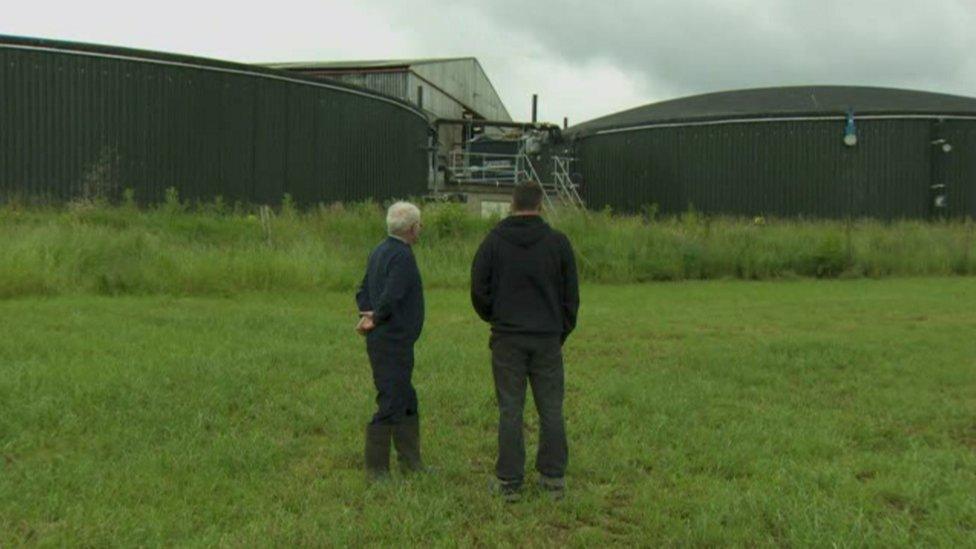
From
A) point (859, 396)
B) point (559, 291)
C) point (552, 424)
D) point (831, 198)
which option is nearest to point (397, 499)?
point (552, 424)

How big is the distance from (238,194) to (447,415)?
19.5 meters

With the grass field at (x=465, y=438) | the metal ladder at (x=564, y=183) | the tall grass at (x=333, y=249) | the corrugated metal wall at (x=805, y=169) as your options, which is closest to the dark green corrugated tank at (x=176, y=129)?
the tall grass at (x=333, y=249)

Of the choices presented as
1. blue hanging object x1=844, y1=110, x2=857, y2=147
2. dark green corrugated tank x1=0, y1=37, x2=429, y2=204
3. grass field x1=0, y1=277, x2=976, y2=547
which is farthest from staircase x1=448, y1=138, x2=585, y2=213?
grass field x1=0, y1=277, x2=976, y2=547

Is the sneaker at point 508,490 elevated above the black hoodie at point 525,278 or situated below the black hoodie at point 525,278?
below

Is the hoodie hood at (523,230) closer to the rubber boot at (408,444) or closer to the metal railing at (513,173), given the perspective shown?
the rubber boot at (408,444)

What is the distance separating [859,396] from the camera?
8.23 m

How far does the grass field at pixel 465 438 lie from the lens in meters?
4.94

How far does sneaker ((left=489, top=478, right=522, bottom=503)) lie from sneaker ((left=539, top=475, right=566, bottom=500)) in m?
0.15

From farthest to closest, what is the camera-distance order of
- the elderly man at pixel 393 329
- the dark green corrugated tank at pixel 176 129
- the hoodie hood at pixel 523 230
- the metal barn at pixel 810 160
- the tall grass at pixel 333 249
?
the metal barn at pixel 810 160, the dark green corrugated tank at pixel 176 129, the tall grass at pixel 333 249, the elderly man at pixel 393 329, the hoodie hood at pixel 523 230

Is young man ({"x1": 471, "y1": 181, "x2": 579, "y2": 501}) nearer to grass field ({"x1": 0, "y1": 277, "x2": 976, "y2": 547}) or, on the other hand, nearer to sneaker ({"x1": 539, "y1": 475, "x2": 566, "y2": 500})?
sneaker ({"x1": 539, "y1": 475, "x2": 566, "y2": 500})

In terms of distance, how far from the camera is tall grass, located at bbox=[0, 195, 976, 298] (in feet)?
52.4

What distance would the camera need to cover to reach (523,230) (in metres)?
5.57

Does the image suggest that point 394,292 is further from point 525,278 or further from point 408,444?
point 408,444

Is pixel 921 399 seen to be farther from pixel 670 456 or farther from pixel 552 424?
pixel 552 424
